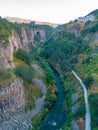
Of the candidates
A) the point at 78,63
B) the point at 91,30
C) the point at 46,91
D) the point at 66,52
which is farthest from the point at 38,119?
the point at 91,30

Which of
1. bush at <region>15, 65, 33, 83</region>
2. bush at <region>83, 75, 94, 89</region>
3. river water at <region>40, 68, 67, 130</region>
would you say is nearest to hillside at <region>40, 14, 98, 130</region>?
bush at <region>83, 75, 94, 89</region>

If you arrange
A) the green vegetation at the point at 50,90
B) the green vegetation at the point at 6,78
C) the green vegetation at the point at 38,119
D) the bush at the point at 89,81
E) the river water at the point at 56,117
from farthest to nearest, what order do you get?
the bush at the point at 89,81
the green vegetation at the point at 50,90
the green vegetation at the point at 6,78
the green vegetation at the point at 38,119
the river water at the point at 56,117

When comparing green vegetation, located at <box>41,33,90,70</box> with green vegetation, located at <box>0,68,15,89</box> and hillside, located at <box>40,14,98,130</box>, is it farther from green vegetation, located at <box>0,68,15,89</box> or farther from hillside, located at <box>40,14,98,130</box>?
green vegetation, located at <box>0,68,15,89</box>

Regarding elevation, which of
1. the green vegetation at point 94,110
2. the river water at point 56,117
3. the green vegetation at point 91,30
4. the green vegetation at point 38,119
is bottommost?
the river water at point 56,117

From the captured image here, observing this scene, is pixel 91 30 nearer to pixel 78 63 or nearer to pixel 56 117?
pixel 78 63

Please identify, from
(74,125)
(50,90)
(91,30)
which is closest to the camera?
(74,125)

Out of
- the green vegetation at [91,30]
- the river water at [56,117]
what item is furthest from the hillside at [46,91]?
the green vegetation at [91,30]

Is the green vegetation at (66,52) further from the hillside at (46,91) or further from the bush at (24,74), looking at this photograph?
the bush at (24,74)

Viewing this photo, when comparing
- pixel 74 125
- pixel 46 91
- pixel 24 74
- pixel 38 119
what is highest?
pixel 24 74

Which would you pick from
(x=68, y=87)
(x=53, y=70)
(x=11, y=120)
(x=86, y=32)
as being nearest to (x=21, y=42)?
(x=86, y=32)

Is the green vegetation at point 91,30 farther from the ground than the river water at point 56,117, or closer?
farther from the ground

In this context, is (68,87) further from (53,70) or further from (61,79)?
(53,70)

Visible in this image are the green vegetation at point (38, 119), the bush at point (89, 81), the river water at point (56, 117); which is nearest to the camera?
the river water at point (56, 117)
